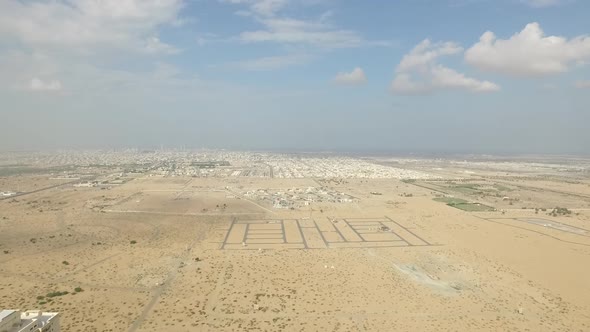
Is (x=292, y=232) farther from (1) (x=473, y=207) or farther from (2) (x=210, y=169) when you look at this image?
(2) (x=210, y=169)

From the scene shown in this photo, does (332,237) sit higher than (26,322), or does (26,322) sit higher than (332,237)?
(26,322)

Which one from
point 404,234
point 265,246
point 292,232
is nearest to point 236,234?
point 265,246

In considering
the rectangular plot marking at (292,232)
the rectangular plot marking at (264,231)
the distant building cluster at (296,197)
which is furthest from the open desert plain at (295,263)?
the distant building cluster at (296,197)

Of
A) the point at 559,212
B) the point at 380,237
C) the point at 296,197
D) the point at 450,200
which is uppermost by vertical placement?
the point at 559,212

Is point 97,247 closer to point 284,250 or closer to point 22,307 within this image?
point 22,307

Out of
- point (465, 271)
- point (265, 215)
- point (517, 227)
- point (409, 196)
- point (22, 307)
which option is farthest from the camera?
point (409, 196)

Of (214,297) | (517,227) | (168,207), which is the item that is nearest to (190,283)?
(214,297)

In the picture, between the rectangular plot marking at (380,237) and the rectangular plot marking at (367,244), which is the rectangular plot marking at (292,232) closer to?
the rectangular plot marking at (367,244)
